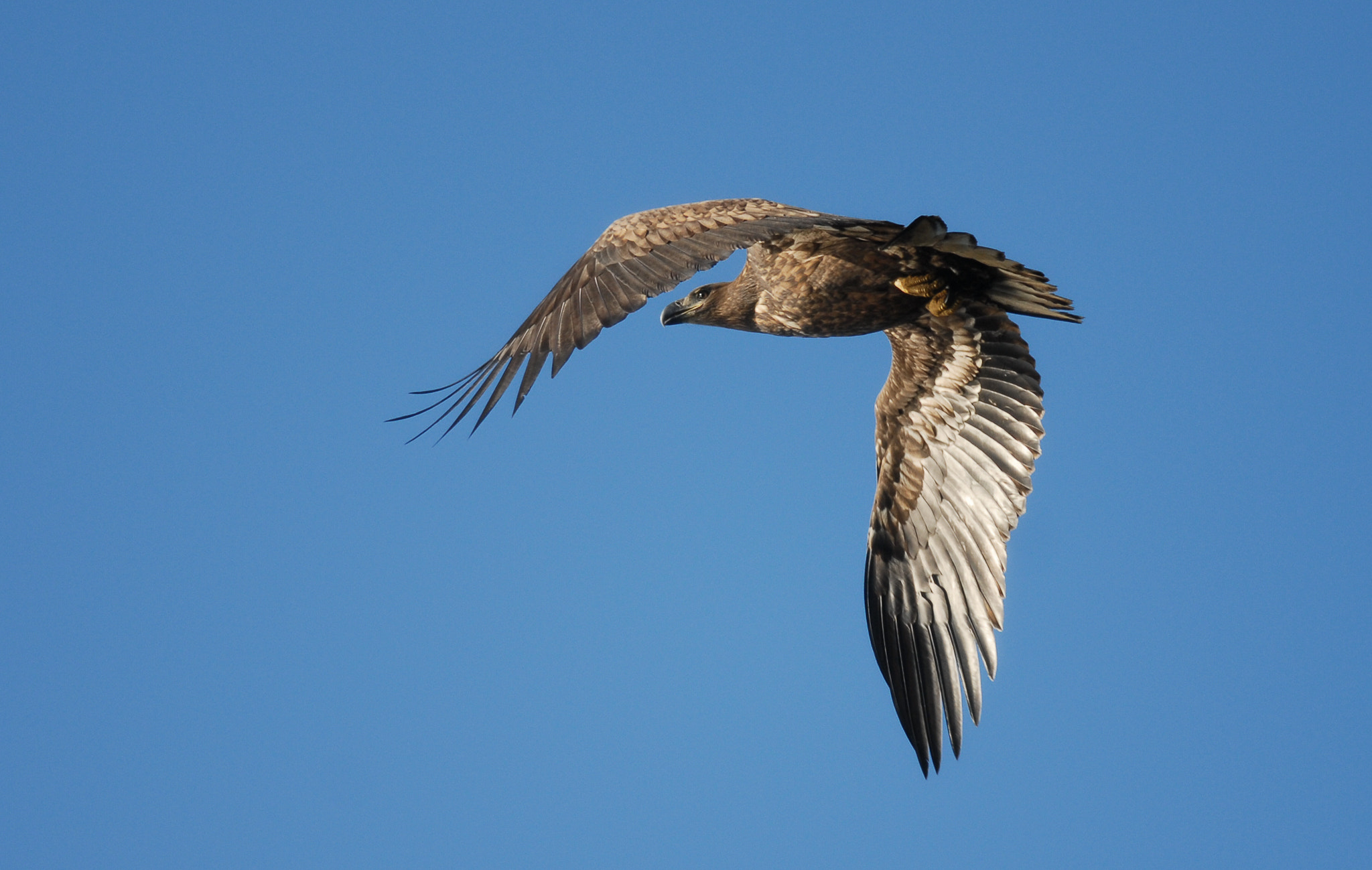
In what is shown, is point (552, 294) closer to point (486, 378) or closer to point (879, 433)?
point (486, 378)

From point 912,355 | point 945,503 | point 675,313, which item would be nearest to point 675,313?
point 675,313

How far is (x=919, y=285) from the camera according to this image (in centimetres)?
696

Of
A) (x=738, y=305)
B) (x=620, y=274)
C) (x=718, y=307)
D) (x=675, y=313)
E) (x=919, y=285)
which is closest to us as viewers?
(x=620, y=274)

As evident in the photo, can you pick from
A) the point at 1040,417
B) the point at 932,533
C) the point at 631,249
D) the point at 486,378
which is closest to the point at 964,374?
the point at 1040,417

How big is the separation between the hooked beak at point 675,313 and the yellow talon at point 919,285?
1500mm

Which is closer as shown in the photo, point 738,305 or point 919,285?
point 919,285

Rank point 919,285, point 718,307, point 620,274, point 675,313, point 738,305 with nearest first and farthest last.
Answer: point 620,274 < point 919,285 < point 738,305 < point 718,307 < point 675,313

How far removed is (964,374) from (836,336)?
3.23 feet

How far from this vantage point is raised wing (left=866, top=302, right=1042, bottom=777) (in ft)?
25.1

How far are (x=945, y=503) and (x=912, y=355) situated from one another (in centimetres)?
102

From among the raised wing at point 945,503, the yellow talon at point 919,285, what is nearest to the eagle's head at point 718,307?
the yellow talon at point 919,285

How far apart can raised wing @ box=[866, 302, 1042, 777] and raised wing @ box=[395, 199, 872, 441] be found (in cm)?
169

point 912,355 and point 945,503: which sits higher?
A: point 912,355

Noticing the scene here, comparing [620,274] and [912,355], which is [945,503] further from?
[620,274]
